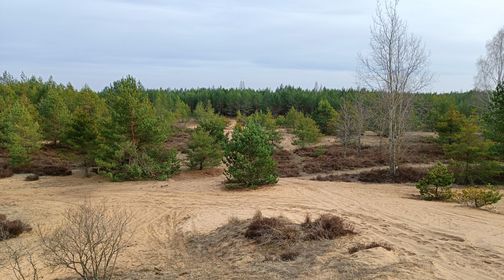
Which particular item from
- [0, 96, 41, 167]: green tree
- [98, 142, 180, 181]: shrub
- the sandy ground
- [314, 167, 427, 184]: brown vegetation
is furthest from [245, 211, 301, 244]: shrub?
[0, 96, 41, 167]: green tree

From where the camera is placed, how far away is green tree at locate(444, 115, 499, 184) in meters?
21.5

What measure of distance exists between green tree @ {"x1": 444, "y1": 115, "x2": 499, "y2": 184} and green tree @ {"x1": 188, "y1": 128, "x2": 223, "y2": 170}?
12.9 metres

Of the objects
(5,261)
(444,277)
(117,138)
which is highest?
(117,138)

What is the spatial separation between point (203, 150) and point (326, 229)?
1496cm

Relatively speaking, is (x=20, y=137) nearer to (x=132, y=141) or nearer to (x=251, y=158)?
(x=132, y=141)

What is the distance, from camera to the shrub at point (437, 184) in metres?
17.0

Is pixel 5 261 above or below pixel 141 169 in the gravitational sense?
below

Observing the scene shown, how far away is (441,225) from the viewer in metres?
12.6

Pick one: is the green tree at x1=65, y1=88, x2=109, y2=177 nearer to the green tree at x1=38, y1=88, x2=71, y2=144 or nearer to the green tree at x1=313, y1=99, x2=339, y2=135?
the green tree at x1=38, y1=88, x2=71, y2=144

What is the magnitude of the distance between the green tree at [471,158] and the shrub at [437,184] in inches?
203

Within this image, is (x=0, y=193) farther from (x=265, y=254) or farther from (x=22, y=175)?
(x=265, y=254)

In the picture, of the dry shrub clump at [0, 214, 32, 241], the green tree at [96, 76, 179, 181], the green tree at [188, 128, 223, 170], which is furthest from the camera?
the green tree at [188, 128, 223, 170]

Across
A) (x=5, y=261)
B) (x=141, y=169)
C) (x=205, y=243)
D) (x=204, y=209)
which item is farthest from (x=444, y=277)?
(x=141, y=169)

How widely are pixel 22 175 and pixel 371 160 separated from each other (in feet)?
78.4
